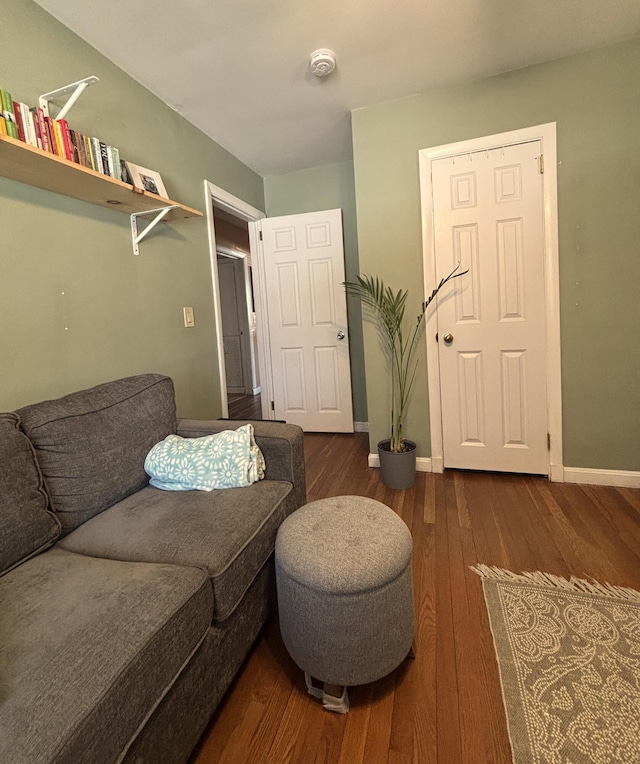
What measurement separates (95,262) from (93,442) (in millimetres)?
931

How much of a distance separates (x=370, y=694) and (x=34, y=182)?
2133mm

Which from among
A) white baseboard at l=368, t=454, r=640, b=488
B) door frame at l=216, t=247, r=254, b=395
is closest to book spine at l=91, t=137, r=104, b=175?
white baseboard at l=368, t=454, r=640, b=488

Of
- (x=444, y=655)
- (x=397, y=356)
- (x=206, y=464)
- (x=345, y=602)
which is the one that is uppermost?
(x=397, y=356)

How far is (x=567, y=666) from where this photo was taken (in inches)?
44.7

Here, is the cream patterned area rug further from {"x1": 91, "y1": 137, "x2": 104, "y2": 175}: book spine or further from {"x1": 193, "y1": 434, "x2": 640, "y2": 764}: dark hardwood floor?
{"x1": 91, "y1": 137, "x2": 104, "y2": 175}: book spine

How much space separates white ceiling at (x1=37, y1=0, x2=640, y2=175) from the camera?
1.68 metres

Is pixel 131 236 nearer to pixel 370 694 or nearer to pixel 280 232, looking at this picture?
pixel 280 232

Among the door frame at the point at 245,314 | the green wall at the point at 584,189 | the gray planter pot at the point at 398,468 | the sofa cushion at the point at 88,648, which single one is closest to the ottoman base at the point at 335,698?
the sofa cushion at the point at 88,648

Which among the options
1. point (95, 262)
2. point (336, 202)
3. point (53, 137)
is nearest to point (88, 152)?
point (53, 137)

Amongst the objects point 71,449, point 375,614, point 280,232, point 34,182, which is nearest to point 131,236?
point 34,182

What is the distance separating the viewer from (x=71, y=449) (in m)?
1.27

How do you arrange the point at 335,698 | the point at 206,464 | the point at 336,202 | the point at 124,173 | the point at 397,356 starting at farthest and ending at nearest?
the point at 336,202 → the point at 397,356 → the point at 124,173 → the point at 206,464 → the point at 335,698

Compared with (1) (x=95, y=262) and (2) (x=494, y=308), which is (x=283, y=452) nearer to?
(1) (x=95, y=262)

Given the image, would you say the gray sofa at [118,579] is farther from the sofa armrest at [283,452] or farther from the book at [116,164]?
the book at [116,164]
